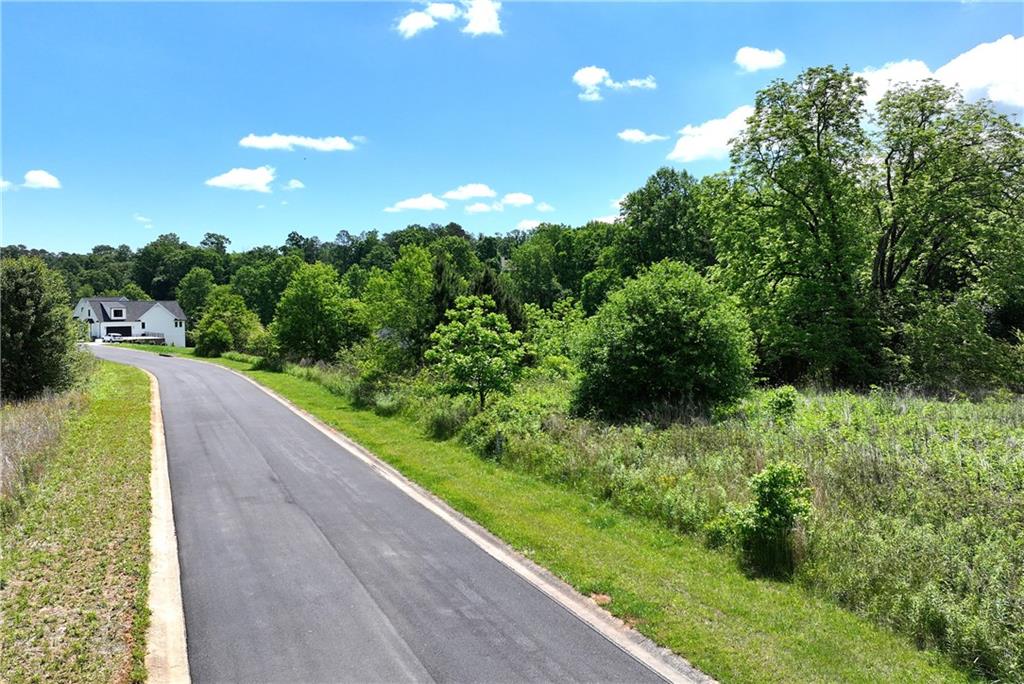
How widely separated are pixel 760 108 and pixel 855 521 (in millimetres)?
24237

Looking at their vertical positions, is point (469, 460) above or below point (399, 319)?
below

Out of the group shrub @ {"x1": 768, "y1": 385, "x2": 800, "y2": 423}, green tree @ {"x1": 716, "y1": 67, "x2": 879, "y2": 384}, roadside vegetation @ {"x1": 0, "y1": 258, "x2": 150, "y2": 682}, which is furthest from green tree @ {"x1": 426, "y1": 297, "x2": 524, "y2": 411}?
green tree @ {"x1": 716, "y1": 67, "x2": 879, "y2": 384}

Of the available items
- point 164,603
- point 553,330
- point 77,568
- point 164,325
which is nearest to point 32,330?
point 77,568

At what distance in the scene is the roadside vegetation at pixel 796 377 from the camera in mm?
7203

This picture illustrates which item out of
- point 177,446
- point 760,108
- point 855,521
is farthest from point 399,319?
point 855,521

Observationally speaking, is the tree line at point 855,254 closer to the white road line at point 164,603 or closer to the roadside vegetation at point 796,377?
the roadside vegetation at point 796,377

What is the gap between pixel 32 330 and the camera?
23203 mm

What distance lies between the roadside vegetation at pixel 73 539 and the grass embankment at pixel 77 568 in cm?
1

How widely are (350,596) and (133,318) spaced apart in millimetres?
97364

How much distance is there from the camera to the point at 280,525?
32.5 feet

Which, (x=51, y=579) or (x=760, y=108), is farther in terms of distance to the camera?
(x=760, y=108)

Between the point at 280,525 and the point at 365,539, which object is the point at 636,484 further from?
the point at 280,525

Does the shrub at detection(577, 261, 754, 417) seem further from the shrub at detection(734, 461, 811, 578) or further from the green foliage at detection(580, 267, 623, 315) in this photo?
the green foliage at detection(580, 267, 623, 315)

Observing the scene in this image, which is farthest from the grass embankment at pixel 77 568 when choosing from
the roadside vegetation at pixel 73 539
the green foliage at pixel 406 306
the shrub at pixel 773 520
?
the green foliage at pixel 406 306
